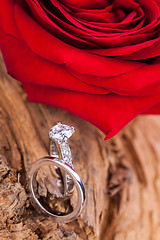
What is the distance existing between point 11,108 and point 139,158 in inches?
9.1

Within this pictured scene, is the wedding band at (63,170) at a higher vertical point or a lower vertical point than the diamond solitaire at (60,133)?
lower

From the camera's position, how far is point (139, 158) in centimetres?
51

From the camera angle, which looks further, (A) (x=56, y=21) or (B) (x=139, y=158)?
(B) (x=139, y=158)

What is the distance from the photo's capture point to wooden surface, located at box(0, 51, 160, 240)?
34 cm

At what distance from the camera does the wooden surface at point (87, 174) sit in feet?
1.13

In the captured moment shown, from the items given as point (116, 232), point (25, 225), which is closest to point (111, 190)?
point (116, 232)

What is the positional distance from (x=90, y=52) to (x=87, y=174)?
169 millimetres

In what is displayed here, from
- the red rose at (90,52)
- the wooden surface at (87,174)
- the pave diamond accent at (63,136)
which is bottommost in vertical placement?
the wooden surface at (87,174)

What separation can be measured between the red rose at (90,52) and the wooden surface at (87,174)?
0.23ft

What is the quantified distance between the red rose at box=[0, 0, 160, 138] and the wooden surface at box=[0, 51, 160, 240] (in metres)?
0.07

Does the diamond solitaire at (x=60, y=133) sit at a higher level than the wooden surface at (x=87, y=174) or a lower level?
higher

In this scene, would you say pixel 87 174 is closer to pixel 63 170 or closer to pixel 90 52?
pixel 63 170

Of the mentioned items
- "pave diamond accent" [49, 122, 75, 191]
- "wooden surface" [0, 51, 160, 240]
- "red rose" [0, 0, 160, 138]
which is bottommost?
"wooden surface" [0, 51, 160, 240]

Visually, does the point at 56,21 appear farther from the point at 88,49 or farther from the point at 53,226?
the point at 53,226
